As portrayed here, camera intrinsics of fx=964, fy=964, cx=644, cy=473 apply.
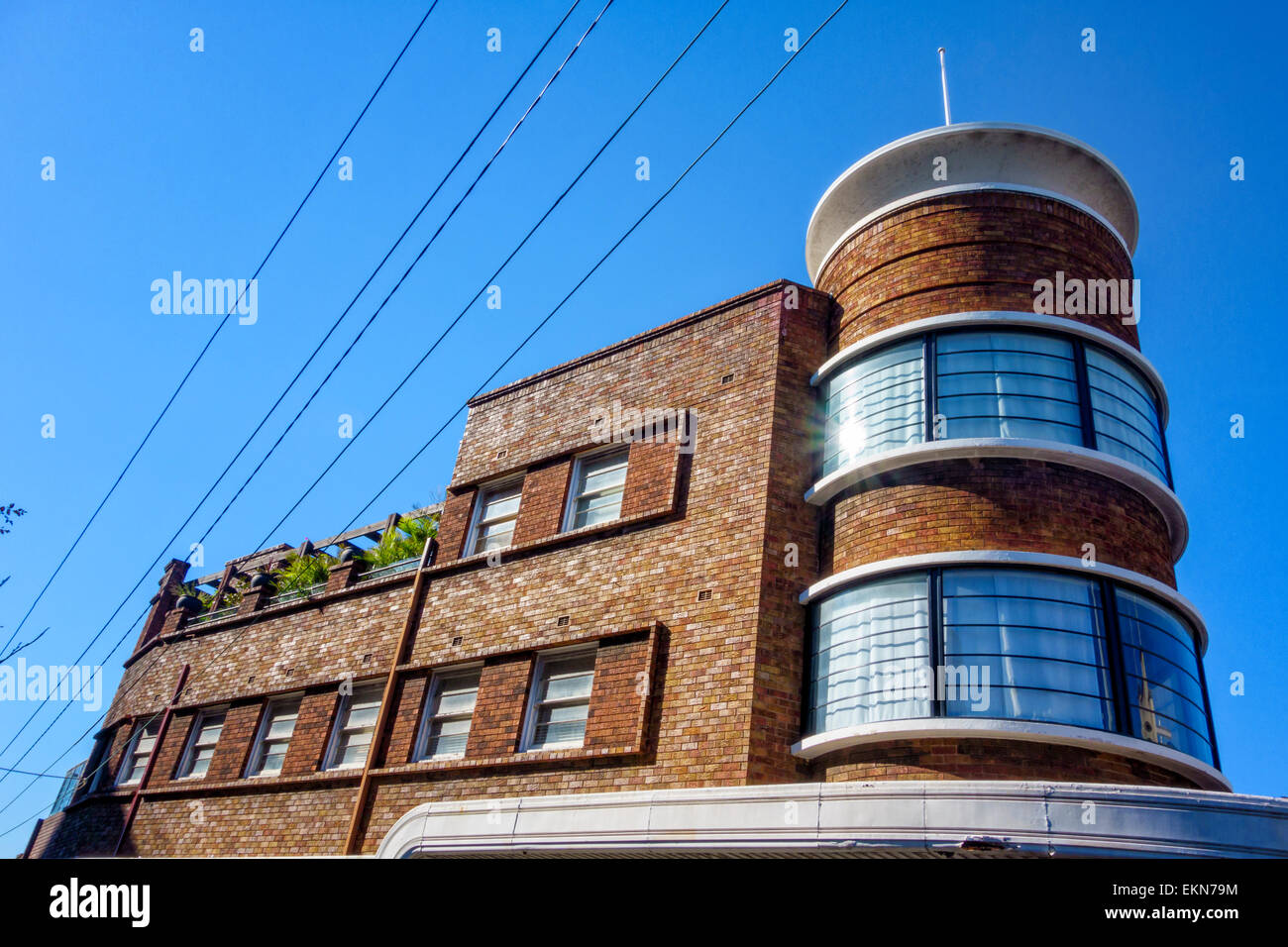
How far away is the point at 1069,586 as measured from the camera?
1028cm

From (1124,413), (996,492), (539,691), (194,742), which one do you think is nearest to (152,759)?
(194,742)

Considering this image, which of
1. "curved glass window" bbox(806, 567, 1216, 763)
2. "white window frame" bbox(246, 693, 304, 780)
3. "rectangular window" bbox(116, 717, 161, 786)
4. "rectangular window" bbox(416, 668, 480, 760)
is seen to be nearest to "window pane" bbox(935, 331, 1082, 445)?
"curved glass window" bbox(806, 567, 1216, 763)

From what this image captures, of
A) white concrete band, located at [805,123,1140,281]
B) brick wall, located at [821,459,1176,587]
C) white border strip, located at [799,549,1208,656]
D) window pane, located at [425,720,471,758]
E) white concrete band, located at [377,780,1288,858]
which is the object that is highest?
white concrete band, located at [805,123,1140,281]

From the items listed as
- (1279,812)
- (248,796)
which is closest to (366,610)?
(248,796)

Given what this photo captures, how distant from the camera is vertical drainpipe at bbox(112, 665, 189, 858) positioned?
18.3 metres

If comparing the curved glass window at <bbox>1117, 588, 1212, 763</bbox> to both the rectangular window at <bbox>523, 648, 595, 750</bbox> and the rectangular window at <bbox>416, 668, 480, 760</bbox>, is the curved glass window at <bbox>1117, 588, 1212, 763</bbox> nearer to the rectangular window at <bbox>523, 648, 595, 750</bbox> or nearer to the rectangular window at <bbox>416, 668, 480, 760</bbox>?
the rectangular window at <bbox>523, 648, 595, 750</bbox>

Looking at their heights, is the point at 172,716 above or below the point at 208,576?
below

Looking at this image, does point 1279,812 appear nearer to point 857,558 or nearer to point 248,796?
point 857,558

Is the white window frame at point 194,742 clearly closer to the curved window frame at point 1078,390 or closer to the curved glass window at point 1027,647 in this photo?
the curved window frame at point 1078,390

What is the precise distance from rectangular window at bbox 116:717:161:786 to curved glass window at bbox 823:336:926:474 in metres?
15.2

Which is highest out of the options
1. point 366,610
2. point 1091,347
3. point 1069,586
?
point 1091,347

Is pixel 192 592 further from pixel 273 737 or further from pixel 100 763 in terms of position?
pixel 273 737

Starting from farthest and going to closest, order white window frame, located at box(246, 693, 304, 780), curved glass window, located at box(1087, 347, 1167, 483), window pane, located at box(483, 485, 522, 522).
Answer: white window frame, located at box(246, 693, 304, 780) < window pane, located at box(483, 485, 522, 522) < curved glass window, located at box(1087, 347, 1167, 483)
